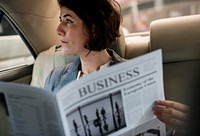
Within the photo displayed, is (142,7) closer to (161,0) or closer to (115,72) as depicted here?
(161,0)

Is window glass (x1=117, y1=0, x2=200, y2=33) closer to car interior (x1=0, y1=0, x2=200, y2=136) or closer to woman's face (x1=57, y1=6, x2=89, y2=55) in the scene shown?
car interior (x1=0, y1=0, x2=200, y2=136)

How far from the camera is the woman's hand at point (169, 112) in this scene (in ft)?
3.44

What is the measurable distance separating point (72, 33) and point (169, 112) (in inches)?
20.4

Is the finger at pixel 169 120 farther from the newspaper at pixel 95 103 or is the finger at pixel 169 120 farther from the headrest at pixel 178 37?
the headrest at pixel 178 37

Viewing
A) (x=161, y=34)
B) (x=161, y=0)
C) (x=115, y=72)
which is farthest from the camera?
(x=161, y=0)

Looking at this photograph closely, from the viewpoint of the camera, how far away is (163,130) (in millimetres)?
1091

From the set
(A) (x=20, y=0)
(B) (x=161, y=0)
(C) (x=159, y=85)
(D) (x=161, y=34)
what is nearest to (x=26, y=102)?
(C) (x=159, y=85)

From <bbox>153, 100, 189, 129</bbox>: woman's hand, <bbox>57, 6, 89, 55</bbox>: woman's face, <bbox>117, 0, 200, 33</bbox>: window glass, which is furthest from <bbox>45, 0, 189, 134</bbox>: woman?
<bbox>117, 0, 200, 33</bbox>: window glass

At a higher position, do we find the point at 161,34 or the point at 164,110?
the point at 161,34

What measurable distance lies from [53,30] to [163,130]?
110 centimetres

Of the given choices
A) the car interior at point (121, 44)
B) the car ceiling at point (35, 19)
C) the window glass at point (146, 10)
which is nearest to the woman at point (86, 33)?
the car interior at point (121, 44)

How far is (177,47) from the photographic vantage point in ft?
5.45

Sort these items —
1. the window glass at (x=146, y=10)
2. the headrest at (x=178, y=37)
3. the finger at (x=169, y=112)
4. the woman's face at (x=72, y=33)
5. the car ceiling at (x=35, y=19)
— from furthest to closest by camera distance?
the window glass at (x=146, y=10) < the car ceiling at (x=35, y=19) < the headrest at (x=178, y=37) < the woman's face at (x=72, y=33) < the finger at (x=169, y=112)

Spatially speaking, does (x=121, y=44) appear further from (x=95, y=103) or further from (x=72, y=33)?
(x=95, y=103)
